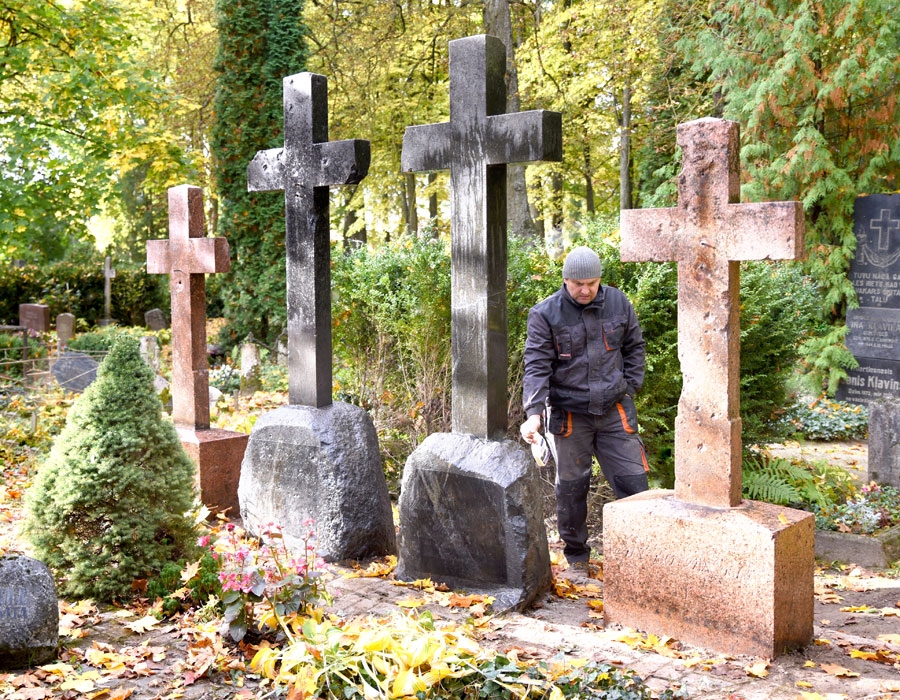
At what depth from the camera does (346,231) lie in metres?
25.4

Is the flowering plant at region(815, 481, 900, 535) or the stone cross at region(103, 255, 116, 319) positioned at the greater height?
the stone cross at region(103, 255, 116, 319)

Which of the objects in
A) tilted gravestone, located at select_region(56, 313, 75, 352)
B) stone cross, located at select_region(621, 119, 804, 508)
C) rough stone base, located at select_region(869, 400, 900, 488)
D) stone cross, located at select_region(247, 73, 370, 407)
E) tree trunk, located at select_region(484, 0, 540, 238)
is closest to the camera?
stone cross, located at select_region(621, 119, 804, 508)

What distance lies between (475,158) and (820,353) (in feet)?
28.6

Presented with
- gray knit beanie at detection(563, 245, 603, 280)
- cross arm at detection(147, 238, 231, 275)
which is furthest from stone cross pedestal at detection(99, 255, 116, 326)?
gray knit beanie at detection(563, 245, 603, 280)

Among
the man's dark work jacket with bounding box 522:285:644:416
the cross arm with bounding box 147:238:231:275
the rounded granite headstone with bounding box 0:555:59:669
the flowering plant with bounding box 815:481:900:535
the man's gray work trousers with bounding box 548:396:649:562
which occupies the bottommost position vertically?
the flowering plant with bounding box 815:481:900:535

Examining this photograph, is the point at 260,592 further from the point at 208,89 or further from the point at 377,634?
the point at 208,89

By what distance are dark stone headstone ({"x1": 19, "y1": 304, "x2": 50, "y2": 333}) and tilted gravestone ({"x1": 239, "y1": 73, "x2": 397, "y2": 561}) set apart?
13.9 metres

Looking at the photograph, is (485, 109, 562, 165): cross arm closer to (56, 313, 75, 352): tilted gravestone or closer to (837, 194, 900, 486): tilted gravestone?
(837, 194, 900, 486): tilted gravestone

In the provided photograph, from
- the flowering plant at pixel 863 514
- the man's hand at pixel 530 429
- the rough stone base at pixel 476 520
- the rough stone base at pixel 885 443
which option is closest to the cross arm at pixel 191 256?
the rough stone base at pixel 476 520

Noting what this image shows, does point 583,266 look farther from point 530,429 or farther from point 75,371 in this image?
point 75,371

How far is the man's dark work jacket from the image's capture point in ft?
17.0

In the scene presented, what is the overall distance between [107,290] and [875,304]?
18.3 m

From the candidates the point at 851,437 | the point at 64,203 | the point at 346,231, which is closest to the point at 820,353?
the point at 851,437

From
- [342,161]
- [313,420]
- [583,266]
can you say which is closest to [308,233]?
[342,161]
